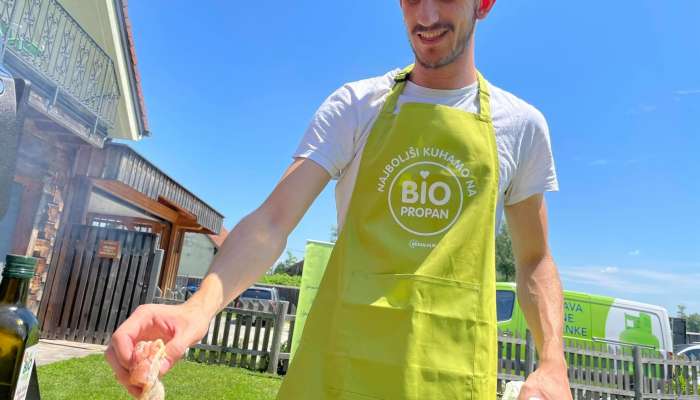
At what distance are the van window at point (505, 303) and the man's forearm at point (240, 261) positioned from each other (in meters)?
10.9

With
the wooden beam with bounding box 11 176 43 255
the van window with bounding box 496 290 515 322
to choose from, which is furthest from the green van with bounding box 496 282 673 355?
the wooden beam with bounding box 11 176 43 255

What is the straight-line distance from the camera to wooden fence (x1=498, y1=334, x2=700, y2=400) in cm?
891

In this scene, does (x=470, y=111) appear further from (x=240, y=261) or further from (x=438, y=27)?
(x=240, y=261)

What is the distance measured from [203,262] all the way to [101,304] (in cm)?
2847

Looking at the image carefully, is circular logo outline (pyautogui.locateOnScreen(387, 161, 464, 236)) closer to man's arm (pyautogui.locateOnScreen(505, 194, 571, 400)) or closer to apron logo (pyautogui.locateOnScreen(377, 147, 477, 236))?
apron logo (pyautogui.locateOnScreen(377, 147, 477, 236))

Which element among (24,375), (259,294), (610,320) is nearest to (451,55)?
(24,375)

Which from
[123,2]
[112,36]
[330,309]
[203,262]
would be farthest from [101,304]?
[203,262]

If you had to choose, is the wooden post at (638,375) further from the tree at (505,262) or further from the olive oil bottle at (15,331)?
the tree at (505,262)

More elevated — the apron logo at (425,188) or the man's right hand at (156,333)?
the apron logo at (425,188)

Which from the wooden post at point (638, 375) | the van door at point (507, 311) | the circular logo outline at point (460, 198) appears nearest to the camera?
the circular logo outline at point (460, 198)

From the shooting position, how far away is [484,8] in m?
1.56

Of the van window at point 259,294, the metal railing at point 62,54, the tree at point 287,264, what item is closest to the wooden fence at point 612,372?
A: the metal railing at point 62,54

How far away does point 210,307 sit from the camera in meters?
0.92

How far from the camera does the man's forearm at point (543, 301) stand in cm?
143
